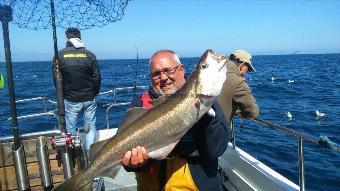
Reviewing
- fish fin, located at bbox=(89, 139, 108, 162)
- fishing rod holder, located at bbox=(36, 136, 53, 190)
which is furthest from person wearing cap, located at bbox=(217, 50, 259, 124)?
fishing rod holder, located at bbox=(36, 136, 53, 190)

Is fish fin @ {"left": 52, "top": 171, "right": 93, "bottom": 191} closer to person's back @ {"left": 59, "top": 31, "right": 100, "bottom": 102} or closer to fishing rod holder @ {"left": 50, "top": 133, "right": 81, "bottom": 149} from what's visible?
fishing rod holder @ {"left": 50, "top": 133, "right": 81, "bottom": 149}

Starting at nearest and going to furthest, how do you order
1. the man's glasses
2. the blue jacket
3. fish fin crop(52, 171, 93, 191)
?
the blue jacket, fish fin crop(52, 171, 93, 191), the man's glasses

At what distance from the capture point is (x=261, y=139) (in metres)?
14.8

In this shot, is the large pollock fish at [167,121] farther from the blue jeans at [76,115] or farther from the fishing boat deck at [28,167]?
the blue jeans at [76,115]

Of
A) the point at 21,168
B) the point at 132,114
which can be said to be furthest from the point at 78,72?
the point at 132,114

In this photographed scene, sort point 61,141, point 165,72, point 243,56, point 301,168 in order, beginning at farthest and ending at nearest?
point 243,56 < point 61,141 < point 301,168 < point 165,72

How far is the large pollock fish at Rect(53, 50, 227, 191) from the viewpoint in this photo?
127 inches

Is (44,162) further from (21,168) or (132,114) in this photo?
(132,114)

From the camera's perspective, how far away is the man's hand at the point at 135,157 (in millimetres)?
3373

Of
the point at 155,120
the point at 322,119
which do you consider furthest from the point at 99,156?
the point at 322,119

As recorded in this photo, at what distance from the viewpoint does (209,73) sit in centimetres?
324

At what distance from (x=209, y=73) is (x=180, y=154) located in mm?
873

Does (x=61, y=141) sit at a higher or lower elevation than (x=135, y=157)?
lower

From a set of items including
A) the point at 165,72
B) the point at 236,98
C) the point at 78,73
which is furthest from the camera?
the point at 78,73
